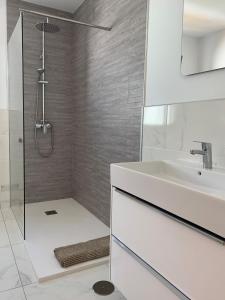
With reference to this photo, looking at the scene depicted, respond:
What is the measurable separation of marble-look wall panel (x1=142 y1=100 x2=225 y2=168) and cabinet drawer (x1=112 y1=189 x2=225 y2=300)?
52 cm

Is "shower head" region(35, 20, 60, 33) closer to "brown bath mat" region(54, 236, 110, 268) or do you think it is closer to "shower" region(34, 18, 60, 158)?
"shower" region(34, 18, 60, 158)

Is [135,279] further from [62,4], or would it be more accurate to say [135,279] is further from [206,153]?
[62,4]

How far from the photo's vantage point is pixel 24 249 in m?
2.16

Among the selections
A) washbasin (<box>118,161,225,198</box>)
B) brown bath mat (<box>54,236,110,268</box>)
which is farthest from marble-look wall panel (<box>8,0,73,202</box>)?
washbasin (<box>118,161,225,198</box>)

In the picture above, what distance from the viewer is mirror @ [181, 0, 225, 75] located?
138 cm

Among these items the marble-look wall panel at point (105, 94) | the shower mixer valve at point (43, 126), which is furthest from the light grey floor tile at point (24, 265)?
the shower mixer valve at point (43, 126)

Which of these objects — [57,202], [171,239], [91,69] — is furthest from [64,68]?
[171,239]

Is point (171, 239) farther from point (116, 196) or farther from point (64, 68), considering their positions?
point (64, 68)

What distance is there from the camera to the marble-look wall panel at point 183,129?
138 centimetres

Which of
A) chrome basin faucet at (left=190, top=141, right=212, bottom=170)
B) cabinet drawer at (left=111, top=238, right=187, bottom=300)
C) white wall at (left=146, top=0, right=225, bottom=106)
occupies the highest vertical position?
white wall at (left=146, top=0, right=225, bottom=106)

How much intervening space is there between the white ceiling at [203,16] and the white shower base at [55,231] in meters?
1.79

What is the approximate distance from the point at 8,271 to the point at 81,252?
21.6 inches

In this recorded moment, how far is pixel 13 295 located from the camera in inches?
63.2

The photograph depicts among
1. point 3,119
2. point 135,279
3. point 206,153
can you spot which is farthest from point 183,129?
point 3,119
